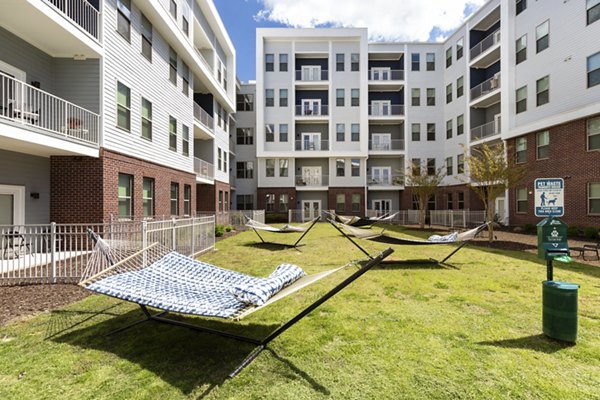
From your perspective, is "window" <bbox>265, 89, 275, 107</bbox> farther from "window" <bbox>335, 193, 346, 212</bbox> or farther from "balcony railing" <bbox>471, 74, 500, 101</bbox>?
"balcony railing" <bbox>471, 74, 500, 101</bbox>

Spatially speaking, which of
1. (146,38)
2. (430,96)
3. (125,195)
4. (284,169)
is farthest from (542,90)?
(125,195)

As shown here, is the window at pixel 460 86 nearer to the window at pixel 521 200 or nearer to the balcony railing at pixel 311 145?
the window at pixel 521 200

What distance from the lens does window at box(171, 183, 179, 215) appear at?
16.5m

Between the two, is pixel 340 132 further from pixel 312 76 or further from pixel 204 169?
pixel 204 169

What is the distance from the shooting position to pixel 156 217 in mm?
13961

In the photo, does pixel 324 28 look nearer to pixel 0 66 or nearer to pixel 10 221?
pixel 0 66

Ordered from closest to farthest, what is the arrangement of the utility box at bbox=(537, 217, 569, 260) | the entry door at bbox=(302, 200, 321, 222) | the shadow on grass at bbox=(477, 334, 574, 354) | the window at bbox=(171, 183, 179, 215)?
the shadow on grass at bbox=(477, 334, 574, 354) < the utility box at bbox=(537, 217, 569, 260) < the window at bbox=(171, 183, 179, 215) < the entry door at bbox=(302, 200, 321, 222)

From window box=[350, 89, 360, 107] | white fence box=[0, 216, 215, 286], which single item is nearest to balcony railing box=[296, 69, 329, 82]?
window box=[350, 89, 360, 107]

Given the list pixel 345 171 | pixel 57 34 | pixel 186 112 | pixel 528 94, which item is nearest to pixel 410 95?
pixel 345 171

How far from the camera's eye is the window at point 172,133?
52.5 feet

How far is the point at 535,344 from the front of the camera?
3863 mm

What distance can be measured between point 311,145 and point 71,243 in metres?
25.5

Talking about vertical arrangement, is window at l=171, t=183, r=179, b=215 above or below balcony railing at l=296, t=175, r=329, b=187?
below

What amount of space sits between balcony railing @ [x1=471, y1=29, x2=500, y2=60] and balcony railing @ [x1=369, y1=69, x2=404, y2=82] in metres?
7.25
